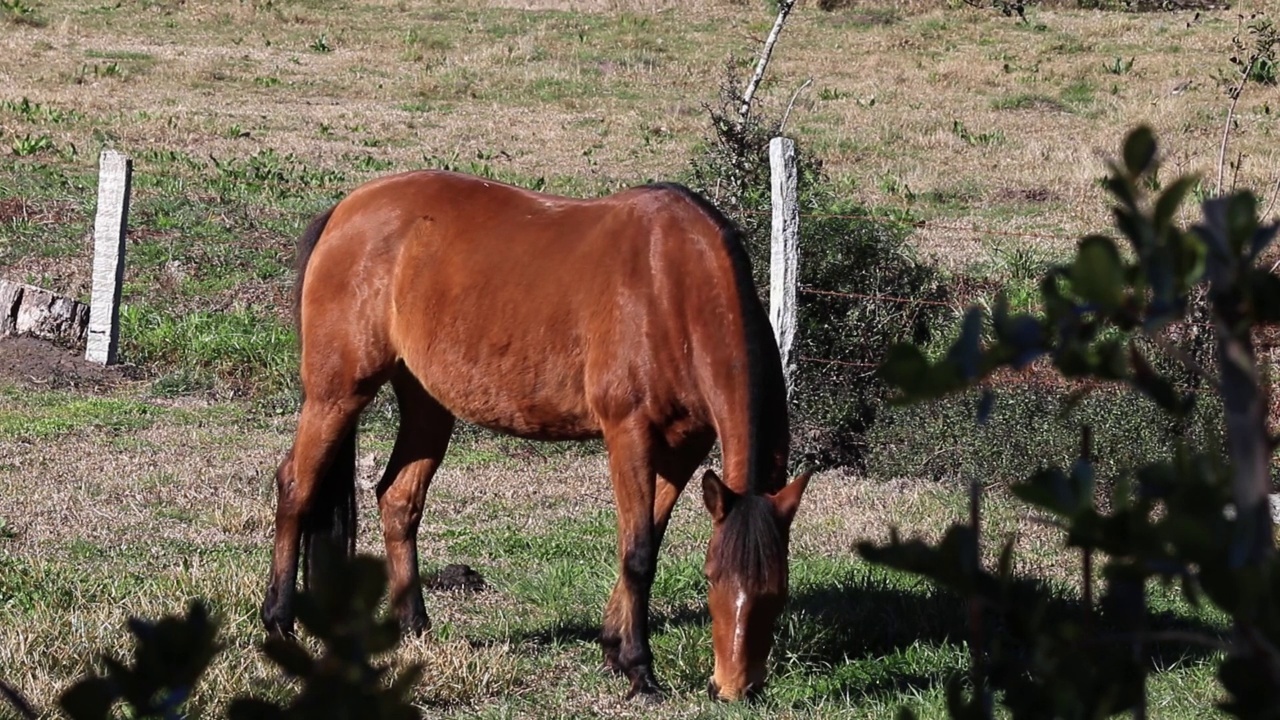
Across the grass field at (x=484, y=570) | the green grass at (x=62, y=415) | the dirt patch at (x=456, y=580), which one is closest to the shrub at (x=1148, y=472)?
the grass field at (x=484, y=570)

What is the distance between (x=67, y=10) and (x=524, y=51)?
8688 mm

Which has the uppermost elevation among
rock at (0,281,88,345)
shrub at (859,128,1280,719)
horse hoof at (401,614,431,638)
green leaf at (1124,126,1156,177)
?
green leaf at (1124,126,1156,177)

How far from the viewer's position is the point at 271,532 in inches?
271

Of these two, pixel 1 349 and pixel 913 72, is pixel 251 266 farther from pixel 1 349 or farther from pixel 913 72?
pixel 913 72

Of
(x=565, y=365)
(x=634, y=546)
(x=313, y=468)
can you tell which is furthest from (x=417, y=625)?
(x=565, y=365)

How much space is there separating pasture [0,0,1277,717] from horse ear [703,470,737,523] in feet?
2.04

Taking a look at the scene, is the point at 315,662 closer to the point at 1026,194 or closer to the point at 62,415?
the point at 62,415

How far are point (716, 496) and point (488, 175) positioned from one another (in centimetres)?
1208

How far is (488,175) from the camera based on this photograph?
16359mm

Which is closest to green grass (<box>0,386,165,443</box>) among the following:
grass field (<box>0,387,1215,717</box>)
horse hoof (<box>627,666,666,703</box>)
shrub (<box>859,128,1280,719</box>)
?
grass field (<box>0,387,1215,717</box>)

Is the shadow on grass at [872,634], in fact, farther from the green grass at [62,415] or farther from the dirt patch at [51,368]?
the dirt patch at [51,368]

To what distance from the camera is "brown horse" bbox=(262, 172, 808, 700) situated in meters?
4.93

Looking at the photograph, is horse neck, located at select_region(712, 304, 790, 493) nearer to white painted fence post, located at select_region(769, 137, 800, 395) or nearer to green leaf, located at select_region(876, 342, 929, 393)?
white painted fence post, located at select_region(769, 137, 800, 395)

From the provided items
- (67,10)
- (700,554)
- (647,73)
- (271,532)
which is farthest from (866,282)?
(67,10)
